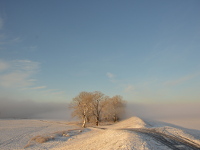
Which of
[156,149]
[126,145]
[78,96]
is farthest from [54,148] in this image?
[78,96]

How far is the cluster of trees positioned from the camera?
59213 mm

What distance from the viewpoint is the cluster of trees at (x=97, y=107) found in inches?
2331

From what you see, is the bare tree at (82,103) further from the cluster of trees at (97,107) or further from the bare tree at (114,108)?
the bare tree at (114,108)

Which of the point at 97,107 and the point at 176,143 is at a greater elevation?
the point at 97,107

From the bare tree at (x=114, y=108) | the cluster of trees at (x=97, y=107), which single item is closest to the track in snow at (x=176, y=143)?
the cluster of trees at (x=97, y=107)

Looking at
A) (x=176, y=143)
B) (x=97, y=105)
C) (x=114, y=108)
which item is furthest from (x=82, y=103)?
(x=176, y=143)

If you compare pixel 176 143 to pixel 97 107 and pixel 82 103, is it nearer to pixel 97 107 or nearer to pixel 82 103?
→ pixel 82 103

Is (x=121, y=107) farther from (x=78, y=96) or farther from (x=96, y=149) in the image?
(x=96, y=149)

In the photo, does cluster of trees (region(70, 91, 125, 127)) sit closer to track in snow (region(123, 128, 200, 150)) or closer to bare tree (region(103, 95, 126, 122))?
bare tree (region(103, 95, 126, 122))

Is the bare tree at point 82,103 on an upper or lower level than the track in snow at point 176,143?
upper

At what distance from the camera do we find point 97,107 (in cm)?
6625

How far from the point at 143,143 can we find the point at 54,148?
49.6 ft

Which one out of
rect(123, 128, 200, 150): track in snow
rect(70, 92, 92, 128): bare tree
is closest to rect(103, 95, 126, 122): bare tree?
rect(70, 92, 92, 128): bare tree

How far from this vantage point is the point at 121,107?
253 ft
